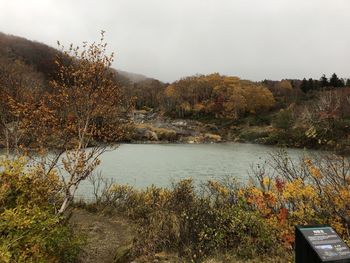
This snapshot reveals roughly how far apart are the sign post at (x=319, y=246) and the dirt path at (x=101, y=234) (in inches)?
249

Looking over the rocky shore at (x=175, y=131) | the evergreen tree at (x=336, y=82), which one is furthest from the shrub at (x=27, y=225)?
the evergreen tree at (x=336, y=82)

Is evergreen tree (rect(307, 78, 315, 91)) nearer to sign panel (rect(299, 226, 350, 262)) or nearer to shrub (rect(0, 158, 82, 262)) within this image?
shrub (rect(0, 158, 82, 262))

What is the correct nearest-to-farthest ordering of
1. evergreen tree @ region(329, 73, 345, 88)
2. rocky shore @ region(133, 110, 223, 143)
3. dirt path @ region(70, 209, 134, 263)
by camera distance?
1. dirt path @ region(70, 209, 134, 263)
2. rocky shore @ region(133, 110, 223, 143)
3. evergreen tree @ region(329, 73, 345, 88)

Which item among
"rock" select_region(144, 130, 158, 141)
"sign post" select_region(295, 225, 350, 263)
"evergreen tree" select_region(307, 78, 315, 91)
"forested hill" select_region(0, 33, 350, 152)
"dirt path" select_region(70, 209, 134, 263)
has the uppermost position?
"evergreen tree" select_region(307, 78, 315, 91)

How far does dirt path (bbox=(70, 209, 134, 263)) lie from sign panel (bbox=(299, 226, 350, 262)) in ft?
21.0

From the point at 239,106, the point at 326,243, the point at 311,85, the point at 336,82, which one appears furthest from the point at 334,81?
the point at 326,243

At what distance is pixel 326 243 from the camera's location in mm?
3197

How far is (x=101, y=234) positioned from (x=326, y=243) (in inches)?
347

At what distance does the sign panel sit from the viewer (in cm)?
306

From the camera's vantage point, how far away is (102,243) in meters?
9.93

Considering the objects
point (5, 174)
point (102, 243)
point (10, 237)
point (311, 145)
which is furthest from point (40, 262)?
point (311, 145)

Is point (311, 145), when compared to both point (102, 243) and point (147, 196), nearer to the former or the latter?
point (147, 196)

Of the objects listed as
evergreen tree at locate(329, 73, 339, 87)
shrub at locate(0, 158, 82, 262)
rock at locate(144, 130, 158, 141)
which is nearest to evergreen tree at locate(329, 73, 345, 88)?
evergreen tree at locate(329, 73, 339, 87)

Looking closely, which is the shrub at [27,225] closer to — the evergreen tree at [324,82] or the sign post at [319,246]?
the sign post at [319,246]
